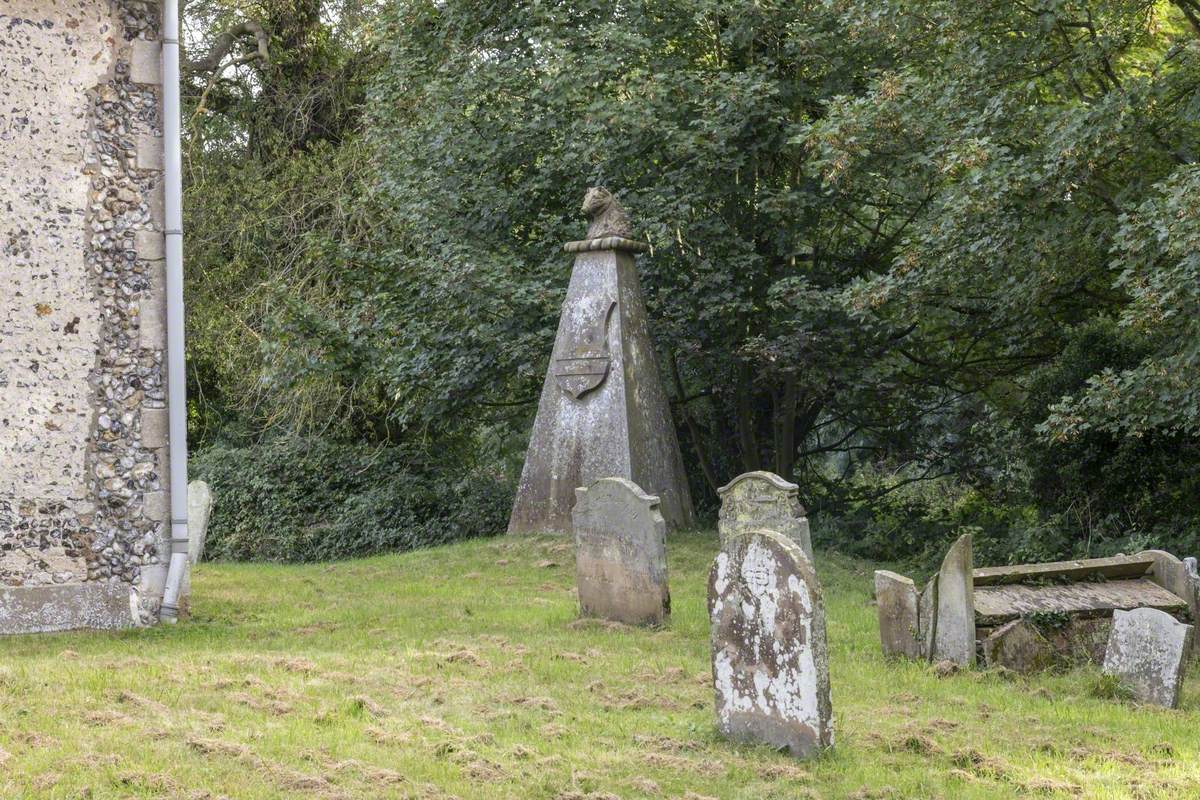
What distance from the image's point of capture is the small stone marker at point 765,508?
12.0 metres

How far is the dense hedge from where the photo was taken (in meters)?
21.4

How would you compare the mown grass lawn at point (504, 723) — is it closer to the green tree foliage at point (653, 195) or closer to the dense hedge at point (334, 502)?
the green tree foliage at point (653, 195)

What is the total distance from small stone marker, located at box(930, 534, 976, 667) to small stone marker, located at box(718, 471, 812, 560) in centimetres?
280

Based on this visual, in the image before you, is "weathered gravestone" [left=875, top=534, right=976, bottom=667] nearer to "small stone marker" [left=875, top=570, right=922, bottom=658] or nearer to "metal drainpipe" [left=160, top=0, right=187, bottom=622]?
"small stone marker" [left=875, top=570, right=922, bottom=658]

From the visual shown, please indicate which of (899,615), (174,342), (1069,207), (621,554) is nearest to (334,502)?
(174,342)

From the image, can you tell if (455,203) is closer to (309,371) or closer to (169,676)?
(309,371)

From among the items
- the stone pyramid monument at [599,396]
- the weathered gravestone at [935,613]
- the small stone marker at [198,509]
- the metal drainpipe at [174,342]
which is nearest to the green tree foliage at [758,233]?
the stone pyramid monument at [599,396]

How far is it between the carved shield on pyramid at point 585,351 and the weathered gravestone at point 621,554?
5.36 meters

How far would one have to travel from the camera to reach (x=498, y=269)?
1800 centimetres

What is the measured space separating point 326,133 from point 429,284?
6.61 m

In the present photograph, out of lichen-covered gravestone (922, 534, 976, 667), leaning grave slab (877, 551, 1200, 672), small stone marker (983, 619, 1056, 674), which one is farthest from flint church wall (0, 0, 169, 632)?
small stone marker (983, 619, 1056, 674)

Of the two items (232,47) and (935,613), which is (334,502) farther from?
(935,613)

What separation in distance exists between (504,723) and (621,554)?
3687 mm

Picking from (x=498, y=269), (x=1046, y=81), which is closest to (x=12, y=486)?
(x=498, y=269)
